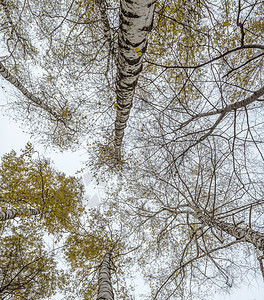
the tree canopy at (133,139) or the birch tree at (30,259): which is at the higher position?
the tree canopy at (133,139)

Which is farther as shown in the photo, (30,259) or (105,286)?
(30,259)

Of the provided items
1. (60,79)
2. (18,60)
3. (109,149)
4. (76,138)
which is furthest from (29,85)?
(109,149)

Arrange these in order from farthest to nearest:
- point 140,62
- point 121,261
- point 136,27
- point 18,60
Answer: point 121,261, point 18,60, point 140,62, point 136,27

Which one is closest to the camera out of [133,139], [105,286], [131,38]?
[131,38]

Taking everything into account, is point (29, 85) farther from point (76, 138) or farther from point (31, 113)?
point (76, 138)

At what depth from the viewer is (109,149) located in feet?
17.6

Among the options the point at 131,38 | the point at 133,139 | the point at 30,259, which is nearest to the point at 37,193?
the point at 30,259

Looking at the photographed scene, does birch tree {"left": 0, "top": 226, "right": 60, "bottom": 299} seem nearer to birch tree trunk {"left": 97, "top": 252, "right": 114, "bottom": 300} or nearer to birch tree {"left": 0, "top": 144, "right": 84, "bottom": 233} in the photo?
birch tree {"left": 0, "top": 144, "right": 84, "bottom": 233}

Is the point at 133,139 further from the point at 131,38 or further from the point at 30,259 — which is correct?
the point at 30,259

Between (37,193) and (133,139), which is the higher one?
(133,139)

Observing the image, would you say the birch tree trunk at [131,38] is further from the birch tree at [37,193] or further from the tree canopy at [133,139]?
the birch tree at [37,193]

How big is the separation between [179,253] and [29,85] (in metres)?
7.77

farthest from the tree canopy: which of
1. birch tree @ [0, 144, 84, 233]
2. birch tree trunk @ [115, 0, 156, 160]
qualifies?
birch tree trunk @ [115, 0, 156, 160]

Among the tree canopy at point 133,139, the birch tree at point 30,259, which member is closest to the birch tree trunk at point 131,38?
the tree canopy at point 133,139
